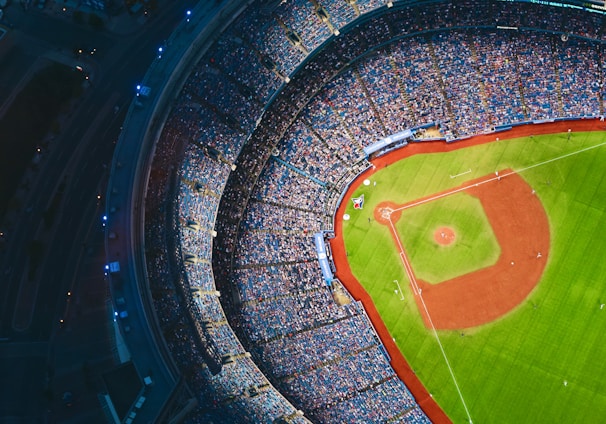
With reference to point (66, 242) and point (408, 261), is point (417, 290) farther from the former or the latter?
point (66, 242)

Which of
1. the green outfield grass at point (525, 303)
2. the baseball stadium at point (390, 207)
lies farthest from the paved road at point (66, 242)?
the green outfield grass at point (525, 303)

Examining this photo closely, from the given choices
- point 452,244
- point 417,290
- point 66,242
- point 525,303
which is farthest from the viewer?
point 66,242

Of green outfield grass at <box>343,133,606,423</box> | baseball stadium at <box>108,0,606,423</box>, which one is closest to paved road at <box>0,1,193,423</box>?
baseball stadium at <box>108,0,606,423</box>

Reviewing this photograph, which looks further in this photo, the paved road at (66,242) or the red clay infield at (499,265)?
the paved road at (66,242)

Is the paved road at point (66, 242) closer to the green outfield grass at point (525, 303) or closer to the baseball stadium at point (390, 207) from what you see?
the baseball stadium at point (390, 207)

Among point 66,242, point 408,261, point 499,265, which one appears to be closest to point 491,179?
point 499,265

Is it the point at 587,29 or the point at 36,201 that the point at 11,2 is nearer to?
the point at 36,201
